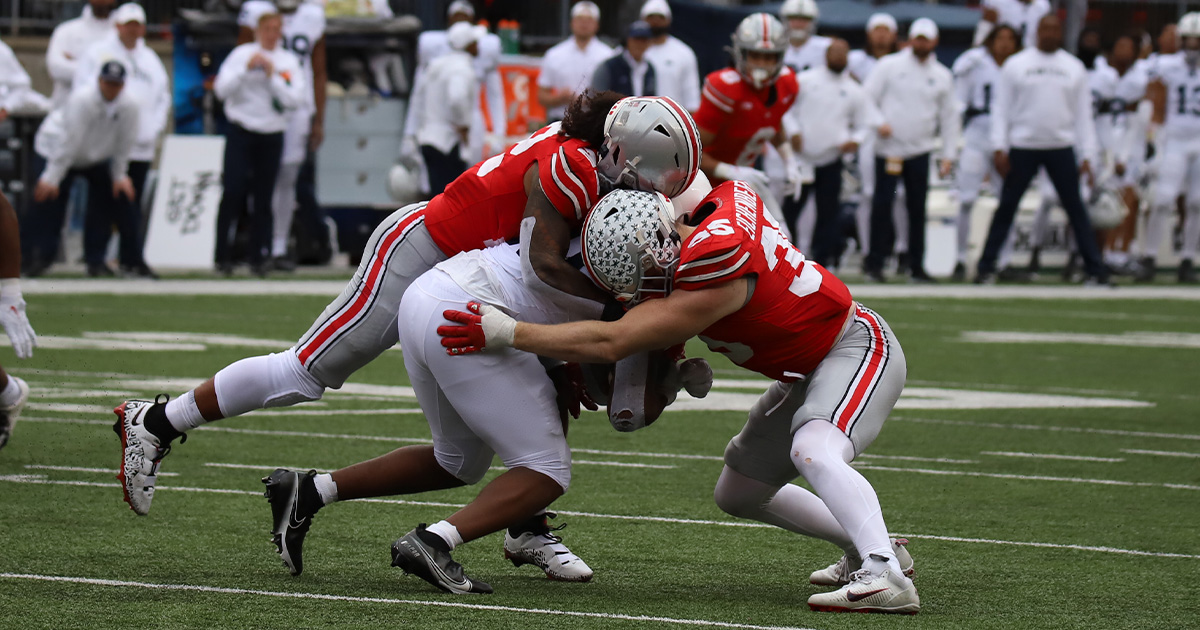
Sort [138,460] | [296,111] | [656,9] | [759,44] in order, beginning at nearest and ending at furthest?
[138,460] → [759,44] → [296,111] → [656,9]

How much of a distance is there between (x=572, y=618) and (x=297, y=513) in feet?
2.96

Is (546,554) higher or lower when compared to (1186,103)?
higher

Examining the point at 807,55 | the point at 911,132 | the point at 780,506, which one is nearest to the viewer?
the point at 780,506

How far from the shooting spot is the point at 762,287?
15.1 ft

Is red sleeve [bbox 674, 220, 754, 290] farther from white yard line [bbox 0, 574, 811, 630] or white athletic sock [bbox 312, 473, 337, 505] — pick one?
white athletic sock [bbox 312, 473, 337, 505]

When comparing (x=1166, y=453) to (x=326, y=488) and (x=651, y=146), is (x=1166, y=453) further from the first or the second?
(x=326, y=488)

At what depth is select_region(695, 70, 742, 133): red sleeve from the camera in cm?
1064

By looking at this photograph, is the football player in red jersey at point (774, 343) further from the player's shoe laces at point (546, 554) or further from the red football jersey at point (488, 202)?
the red football jersey at point (488, 202)

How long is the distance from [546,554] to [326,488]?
613 millimetres

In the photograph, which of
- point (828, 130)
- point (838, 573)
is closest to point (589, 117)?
point (838, 573)

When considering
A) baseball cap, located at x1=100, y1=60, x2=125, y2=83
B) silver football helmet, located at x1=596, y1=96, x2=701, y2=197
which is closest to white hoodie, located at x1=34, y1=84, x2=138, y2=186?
baseball cap, located at x1=100, y1=60, x2=125, y2=83

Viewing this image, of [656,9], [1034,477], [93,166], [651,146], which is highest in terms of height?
[651,146]

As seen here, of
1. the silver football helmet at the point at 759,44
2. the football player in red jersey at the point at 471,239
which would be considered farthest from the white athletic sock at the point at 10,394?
the silver football helmet at the point at 759,44

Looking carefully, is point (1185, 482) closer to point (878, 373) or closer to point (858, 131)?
point (878, 373)
